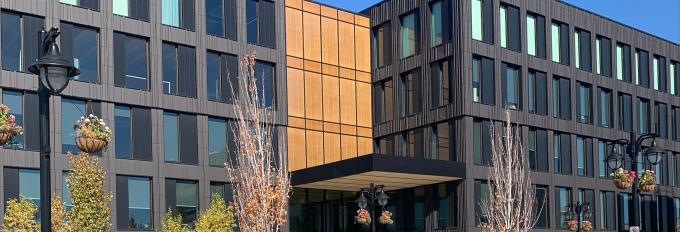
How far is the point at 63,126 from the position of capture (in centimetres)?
3778

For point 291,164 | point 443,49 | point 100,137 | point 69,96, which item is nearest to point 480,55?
point 443,49

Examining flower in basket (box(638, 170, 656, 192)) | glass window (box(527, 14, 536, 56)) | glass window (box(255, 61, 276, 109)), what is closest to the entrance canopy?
glass window (box(255, 61, 276, 109))

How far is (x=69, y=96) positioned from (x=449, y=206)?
18.1 m

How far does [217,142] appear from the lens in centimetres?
4288

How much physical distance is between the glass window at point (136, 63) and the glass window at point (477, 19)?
15445mm

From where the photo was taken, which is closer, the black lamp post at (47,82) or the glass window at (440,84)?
the black lamp post at (47,82)

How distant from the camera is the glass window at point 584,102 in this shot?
50.6 m

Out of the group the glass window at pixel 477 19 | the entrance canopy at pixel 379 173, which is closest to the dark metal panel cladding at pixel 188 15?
the entrance canopy at pixel 379 173

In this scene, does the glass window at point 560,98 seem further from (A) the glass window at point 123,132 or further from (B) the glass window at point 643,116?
(A) the glass window at point 123,132

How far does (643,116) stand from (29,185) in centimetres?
3575

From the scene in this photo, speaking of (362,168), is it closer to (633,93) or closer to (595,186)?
(595,186)

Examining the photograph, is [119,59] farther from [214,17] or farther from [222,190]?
Answer: [222,190]

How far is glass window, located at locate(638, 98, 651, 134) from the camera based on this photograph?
55.1 metres

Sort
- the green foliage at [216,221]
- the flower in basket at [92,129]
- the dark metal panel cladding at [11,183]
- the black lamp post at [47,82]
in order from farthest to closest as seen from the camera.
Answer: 1. the dark metal panel cladding at [11,183]
2. the green foliage at [216,221]
3. the flower in basket at [92,129]
4. the black lamp post at [47,82]
